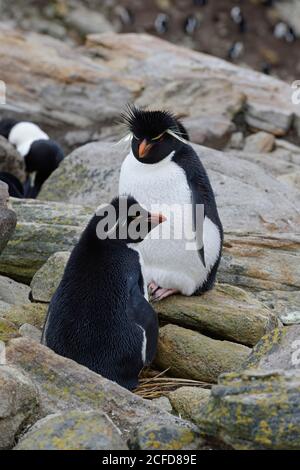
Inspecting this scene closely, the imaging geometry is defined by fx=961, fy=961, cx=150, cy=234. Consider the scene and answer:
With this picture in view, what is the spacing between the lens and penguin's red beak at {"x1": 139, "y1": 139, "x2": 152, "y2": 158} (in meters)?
6.23

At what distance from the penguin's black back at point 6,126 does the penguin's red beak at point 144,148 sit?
6.19 metres

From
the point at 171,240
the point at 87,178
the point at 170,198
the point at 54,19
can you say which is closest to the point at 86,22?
the point at 54,19

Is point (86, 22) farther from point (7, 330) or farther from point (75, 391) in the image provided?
point (75, 391)

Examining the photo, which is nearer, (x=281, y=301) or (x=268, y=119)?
(x=281, y=301)

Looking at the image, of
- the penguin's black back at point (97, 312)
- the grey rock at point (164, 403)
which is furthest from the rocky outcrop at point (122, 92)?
the grey rock at point (164, 403)

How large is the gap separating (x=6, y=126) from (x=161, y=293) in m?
6.73

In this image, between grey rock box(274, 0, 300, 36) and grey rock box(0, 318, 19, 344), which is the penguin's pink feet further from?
grey rock box(274, 0, 300, 36)

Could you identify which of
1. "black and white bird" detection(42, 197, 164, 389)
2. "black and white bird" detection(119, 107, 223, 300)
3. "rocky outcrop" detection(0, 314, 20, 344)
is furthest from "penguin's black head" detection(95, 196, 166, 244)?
"black and white bird" detection(119, 107, 223, 300)

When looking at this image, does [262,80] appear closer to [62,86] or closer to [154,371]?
[62,86]

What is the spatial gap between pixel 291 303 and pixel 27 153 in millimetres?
5447

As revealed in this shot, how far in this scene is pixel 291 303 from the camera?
6488mm

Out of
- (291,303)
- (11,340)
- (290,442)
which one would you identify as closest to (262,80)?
(291,303)

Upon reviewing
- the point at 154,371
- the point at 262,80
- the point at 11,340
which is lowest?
the point at 154,371

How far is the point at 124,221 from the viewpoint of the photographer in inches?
202
